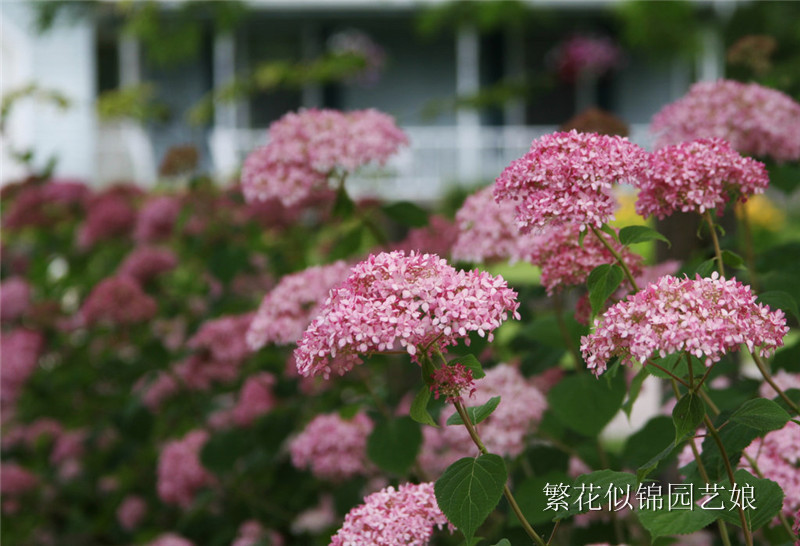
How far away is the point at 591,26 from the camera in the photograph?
45.1ft

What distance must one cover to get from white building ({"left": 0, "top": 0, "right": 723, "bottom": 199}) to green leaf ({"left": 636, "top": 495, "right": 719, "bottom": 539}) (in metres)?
10.4

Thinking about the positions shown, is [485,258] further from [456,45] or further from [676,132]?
[456,45]

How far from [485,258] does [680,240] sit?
724mm

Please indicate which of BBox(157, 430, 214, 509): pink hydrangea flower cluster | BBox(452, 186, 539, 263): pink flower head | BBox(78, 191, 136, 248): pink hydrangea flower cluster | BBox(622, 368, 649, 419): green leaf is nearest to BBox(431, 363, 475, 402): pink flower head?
BBox(622, 368, 649, 419): green leaf

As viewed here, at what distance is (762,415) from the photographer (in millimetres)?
1082

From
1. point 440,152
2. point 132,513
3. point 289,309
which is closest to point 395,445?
point 289,309

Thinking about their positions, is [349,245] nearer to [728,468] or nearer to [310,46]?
[728,468]

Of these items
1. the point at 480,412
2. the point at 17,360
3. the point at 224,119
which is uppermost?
the point at 480,412

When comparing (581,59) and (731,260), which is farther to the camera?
(581,59)

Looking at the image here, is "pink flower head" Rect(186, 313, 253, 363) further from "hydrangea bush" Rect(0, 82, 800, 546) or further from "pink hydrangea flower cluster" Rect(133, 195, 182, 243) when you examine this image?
"pink hydrangea flower cluster" Rect(133, 195, 182, 243)

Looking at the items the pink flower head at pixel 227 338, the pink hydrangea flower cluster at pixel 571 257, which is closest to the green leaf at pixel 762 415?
the pink hydrangea flower cluster at pixel 571 257

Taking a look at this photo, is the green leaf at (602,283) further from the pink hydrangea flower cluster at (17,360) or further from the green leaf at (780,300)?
the pink hydrangea flower cluster at (17,360)

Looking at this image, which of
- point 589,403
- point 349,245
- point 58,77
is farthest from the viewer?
point 58,77

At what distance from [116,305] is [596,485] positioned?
1.97m
